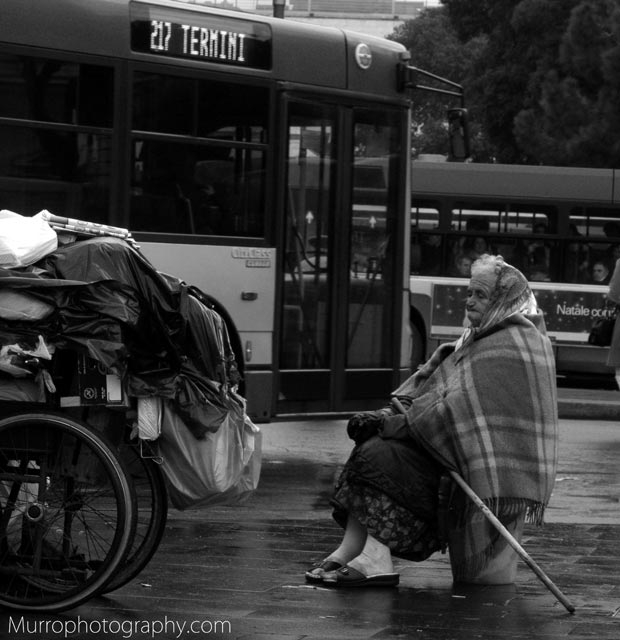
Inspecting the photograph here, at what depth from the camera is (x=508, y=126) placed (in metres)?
36.2

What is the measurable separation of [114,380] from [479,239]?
15.9m

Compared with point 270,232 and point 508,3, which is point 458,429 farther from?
point 508,3

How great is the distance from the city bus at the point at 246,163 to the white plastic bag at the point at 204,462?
12.7ft

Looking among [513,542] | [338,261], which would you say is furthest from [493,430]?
[338,261]

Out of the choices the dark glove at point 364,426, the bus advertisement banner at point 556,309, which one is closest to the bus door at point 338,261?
the dark glove at point 364,426

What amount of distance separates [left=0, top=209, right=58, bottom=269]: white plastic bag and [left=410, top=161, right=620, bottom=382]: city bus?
14639 mm

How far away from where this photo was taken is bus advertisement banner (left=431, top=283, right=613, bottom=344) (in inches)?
789

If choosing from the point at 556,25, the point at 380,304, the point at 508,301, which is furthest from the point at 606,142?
the point at 508,301

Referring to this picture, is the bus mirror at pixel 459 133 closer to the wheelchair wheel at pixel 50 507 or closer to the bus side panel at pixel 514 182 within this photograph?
the wheelchair wheel at pixel 50 507

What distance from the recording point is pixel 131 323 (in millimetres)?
5418

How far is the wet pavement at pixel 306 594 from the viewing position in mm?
5230

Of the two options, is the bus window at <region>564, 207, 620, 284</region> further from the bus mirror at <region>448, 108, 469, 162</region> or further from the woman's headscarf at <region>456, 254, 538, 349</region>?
the woman's headscarf at <region>456, 254, 538, 349</region>

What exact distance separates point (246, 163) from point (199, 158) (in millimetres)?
452

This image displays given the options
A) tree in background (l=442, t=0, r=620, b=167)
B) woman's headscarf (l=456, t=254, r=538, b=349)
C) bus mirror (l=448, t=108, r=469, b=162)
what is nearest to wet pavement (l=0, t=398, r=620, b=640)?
woman's headscarf (l=456, t=254, r=538, b=349)
